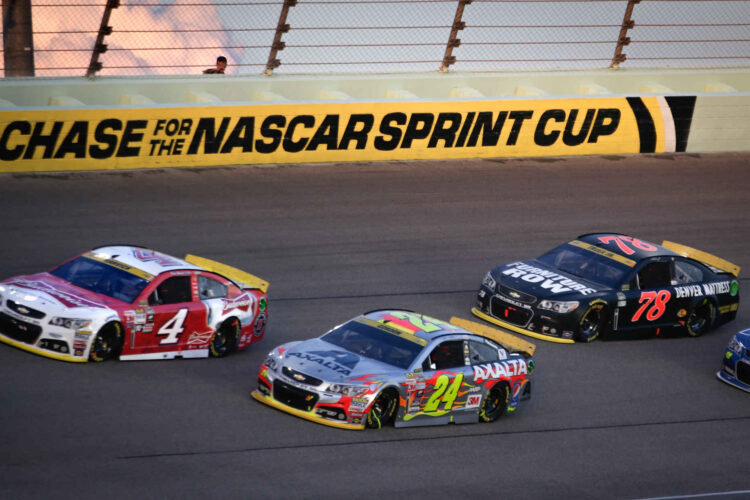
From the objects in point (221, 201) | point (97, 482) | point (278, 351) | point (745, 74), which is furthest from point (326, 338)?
point (745, 74)

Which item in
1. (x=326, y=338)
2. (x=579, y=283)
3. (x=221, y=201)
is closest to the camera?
(x=326, y=338)

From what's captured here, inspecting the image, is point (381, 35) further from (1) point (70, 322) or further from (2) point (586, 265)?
(1) point (70, 322)

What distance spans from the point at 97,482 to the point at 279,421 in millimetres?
2546

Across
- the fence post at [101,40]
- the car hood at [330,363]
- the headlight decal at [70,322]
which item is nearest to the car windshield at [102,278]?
the headlight decal at [70,322]

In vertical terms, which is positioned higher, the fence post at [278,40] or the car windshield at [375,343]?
the fence post at [278,40]

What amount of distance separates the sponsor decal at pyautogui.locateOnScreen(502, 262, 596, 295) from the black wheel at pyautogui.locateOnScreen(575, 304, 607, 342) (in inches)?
10.4

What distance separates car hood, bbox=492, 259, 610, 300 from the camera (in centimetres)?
1658

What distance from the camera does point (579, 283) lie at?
666 inches

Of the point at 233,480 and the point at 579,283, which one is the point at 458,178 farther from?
the point at 233,480

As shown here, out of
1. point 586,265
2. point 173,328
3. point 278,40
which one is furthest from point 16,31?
point 586,265

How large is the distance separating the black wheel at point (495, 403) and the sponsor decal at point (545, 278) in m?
3.12

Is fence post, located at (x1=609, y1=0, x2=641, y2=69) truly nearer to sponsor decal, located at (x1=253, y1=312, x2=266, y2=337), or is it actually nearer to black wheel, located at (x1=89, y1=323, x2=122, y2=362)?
sponsor decal, located at (x1=253, y1=312, x2=266, y2=337)

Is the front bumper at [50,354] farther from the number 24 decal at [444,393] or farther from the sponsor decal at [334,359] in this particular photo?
the number 24 decal at [444,393]

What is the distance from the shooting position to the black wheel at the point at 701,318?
58.1 feet
